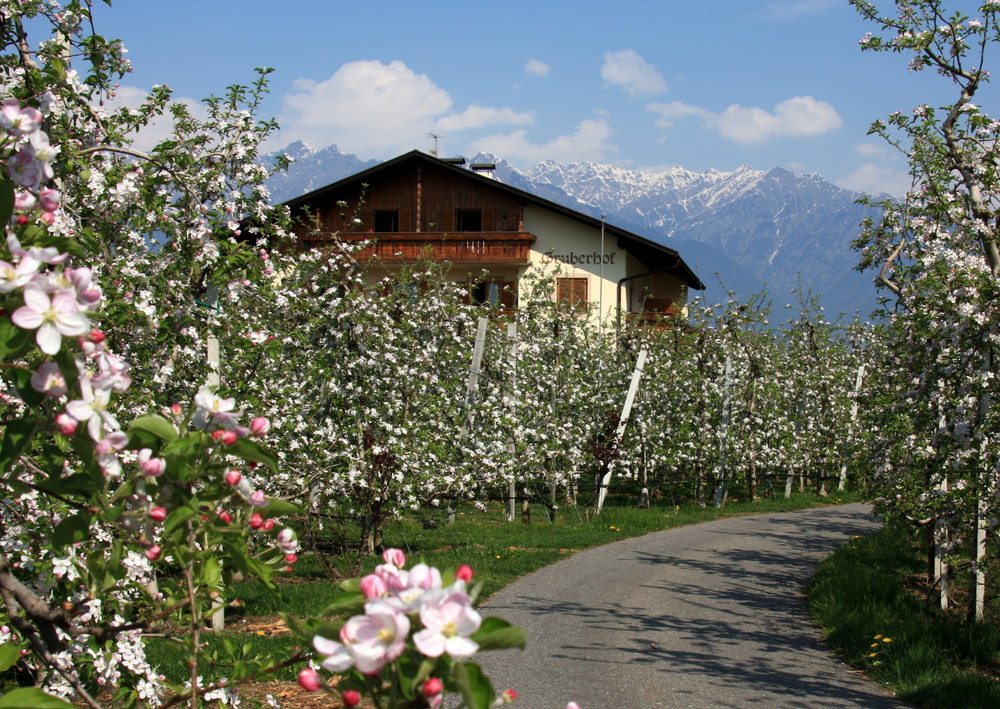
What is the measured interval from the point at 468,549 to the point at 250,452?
866cm

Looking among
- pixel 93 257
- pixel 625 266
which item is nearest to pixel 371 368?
pixel 93 257

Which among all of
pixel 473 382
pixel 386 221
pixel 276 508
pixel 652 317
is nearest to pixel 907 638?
pixel 276 508

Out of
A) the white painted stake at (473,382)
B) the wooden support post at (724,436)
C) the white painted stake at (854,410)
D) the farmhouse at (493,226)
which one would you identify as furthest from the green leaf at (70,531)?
the farmhouse at (493,226)

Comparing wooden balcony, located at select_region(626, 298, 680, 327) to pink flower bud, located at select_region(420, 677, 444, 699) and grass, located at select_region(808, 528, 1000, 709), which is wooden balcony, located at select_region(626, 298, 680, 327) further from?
pink flower bud, located at select_region(420, 677, 444, 699)

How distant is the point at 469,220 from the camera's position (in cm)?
2950

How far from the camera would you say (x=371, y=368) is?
9594 mm

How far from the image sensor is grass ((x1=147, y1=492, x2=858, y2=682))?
5828 mm

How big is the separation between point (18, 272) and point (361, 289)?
8.72m

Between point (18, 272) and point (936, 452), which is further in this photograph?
point (936, 452)

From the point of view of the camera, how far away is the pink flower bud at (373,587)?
131 centimetres

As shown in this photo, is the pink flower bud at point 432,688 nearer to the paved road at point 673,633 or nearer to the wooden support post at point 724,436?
the paved road at point 673,633

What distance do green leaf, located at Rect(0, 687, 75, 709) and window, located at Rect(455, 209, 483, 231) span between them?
28.0 meters

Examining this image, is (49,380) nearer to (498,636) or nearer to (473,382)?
(498,636)

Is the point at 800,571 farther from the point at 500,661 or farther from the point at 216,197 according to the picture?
the point at 216,197
